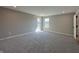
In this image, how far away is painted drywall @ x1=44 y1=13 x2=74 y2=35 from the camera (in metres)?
6.01

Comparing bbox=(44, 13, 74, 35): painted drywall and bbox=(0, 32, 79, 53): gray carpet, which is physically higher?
bbox=(44, 13, 74, 35): painted drywall

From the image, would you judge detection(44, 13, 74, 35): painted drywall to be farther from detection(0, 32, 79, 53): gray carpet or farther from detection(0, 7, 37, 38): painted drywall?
detection(0, 32, 79, 53): gray carpet

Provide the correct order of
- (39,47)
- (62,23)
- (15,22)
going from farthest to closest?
(62,23), (15,22), (39,47)

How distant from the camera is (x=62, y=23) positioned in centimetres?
695

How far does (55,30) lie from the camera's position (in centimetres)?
752

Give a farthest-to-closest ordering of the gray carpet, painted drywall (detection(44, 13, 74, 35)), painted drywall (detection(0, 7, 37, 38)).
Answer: painted drywall (detection(44, 13, 74, 35)), painted drywall (detection(0, 7, 37, 38)), the gray carpet

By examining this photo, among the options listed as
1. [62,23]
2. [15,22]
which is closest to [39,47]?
[15,22]

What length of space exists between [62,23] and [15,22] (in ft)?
13.0

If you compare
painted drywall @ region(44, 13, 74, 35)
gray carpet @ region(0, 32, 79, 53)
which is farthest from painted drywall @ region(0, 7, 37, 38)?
painted drywall @ region(44, 13, 74, 35)

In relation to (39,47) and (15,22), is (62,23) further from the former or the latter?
(39,47)

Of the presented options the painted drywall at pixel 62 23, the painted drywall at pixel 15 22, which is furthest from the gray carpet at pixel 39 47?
the painted drywall at pixel 62 23

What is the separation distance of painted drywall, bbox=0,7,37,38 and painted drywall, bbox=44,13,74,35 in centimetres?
180

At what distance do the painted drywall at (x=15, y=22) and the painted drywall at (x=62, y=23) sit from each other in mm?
1805
